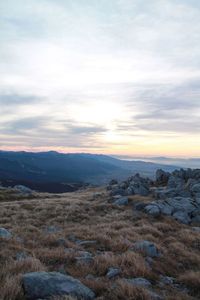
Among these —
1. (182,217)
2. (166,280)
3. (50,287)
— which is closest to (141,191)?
(182,217)

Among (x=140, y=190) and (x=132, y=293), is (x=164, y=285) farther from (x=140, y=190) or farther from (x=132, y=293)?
(x=140, y=190)

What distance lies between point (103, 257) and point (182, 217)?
15109 mm

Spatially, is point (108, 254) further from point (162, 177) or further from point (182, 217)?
point (162, 177)

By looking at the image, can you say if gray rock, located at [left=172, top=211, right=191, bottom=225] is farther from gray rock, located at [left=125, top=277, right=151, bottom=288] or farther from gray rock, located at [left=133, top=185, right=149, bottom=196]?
gray rock, located at [left=125, top=277, right=151, bottom=288]

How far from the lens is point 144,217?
2520 cm

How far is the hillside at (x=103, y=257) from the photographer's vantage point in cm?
823

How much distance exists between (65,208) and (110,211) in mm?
3745

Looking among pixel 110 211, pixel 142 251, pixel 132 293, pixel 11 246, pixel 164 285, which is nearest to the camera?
pixel 132 293

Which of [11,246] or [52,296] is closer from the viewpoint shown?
[52,296]

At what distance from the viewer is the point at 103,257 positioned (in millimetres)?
11969

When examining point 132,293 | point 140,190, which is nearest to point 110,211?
point 140,190

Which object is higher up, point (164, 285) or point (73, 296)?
point (73, 296)

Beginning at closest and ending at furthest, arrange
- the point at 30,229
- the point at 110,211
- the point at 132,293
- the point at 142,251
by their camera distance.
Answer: the point at 132,293
the point at 142,251
the point at 30,229
the point at 110,211

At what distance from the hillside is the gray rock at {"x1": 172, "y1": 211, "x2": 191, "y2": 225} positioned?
73 millimetres
